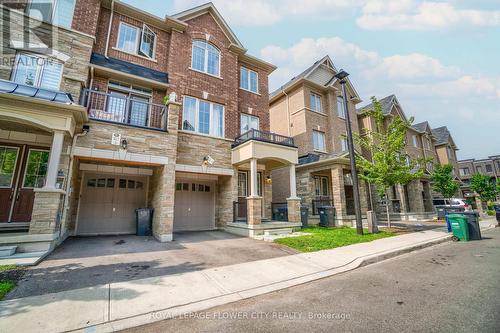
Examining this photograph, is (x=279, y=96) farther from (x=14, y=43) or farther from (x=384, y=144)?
(x=14, y=43)

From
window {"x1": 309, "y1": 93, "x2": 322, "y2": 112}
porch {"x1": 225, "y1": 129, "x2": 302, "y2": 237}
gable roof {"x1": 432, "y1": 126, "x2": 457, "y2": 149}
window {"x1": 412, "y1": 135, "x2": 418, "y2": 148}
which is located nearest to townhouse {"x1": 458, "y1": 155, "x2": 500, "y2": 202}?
gable roof {"x1": 432, "y1": 126, "x2": 457, "y2": 149}

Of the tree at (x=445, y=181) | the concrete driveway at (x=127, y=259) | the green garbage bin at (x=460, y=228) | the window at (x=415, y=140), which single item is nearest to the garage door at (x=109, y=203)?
the concrete driveway at (x=127, y=259)

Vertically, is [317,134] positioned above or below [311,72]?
below

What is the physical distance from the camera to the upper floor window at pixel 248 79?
1553 centimetres

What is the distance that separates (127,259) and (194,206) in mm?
6502

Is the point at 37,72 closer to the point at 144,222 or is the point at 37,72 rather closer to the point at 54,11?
the point at 54,11

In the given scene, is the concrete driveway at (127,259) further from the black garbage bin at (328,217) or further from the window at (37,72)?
the window at (37,72)

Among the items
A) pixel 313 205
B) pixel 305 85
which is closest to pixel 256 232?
pixel 313 205

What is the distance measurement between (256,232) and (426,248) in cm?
689

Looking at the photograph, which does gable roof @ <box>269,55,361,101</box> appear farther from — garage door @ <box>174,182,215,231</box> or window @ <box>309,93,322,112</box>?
garage door @ <box>174,182,215,231</box>

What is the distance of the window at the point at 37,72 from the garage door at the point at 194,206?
7001mm

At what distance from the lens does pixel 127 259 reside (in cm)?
652

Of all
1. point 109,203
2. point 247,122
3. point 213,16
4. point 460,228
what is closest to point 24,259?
point 109,203

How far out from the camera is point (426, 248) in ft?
28.6
